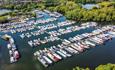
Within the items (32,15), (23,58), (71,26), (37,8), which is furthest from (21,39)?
(37,8)

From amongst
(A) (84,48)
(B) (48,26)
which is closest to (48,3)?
(B) (48,26)

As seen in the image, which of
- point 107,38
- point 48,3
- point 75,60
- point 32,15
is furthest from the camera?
point 48,3

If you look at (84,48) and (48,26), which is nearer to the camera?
(84,48)

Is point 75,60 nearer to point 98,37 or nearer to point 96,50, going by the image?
point 96,50

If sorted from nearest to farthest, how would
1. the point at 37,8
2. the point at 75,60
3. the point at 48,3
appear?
the point at 75,60 < the point at 37,8 < the point at 48,3

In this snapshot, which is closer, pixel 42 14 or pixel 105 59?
pixel 105 59

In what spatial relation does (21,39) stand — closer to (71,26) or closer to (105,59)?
(71,26)

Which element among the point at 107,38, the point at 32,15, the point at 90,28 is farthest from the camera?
the point at 32,15

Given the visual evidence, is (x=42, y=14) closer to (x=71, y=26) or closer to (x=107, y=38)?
(x=71, y=26)

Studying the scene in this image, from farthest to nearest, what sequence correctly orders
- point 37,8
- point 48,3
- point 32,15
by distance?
point 48,3
point 37,8
point 32,15
